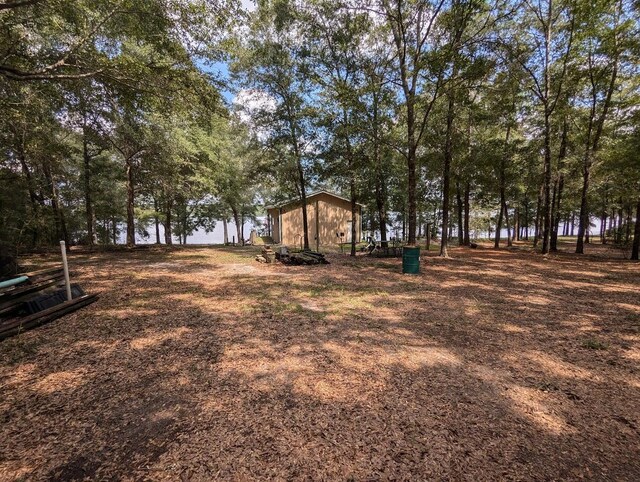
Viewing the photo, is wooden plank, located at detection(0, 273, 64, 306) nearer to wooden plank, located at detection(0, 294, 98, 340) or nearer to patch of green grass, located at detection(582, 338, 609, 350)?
wooden plank, located at detection(0, 294, 98, 340)

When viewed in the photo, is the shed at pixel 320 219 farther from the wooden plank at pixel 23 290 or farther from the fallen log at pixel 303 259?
the wooden plank at pixel 23 290

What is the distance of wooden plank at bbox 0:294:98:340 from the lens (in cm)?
425

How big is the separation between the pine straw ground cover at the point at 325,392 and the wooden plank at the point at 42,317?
0.53ft

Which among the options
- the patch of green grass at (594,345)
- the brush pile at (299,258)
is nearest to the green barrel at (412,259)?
the brush pile at (299,258)

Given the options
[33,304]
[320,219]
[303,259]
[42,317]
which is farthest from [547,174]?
[33,304]

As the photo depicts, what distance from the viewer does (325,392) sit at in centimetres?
302

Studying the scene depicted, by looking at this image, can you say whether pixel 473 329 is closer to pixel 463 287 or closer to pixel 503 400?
pixel 503 400

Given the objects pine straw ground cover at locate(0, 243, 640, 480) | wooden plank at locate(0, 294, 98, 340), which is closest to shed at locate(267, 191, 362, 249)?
pine straw ground cover at locate(0, 243, 640, 480)

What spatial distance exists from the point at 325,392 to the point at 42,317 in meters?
5.10

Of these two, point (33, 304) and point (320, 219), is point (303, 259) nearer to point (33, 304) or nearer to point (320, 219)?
point (33, 304)

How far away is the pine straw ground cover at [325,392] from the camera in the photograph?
2.16m

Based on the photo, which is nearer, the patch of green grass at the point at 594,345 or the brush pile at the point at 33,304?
the patch of green grass at the point at 594,345

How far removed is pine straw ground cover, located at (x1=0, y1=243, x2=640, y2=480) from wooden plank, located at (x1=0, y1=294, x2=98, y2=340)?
16 centimetres

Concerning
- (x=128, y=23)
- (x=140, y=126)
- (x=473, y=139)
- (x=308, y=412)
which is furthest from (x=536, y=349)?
(x=473, y=139)
